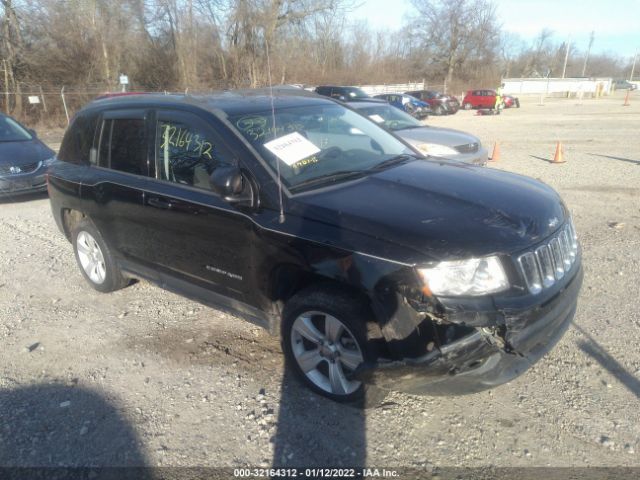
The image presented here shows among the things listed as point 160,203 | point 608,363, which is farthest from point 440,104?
point 160,203

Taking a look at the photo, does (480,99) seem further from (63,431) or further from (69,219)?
(63,431)

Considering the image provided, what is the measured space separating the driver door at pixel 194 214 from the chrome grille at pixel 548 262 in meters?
1.67

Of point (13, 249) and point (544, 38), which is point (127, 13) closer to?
point (13, 249)

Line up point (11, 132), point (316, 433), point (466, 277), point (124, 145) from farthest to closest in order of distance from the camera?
point (11, 132), point (124, 145), point (316, 433), point (466, 277)

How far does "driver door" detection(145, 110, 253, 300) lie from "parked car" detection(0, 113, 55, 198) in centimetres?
601

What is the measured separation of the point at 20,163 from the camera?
8.55 meters

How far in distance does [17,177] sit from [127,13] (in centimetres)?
2561

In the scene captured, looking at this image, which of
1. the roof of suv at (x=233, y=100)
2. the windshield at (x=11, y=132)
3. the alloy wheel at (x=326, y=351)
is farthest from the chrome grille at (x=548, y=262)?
the windshield at (x=11, y=132)

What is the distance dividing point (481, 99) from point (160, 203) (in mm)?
34200

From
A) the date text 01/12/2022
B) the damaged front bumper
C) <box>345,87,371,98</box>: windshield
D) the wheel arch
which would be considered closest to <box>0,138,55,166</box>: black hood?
the wheel arch

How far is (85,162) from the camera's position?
14.8 feet

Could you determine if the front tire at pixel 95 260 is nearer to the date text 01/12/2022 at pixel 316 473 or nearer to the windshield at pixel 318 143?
Answer: the windshield at pixel 318 143

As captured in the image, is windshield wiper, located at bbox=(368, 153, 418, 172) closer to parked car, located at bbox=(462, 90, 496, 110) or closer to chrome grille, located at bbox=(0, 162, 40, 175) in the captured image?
chrome grille, located at bbox=(0, 162, 40, 175)

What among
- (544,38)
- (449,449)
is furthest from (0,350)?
(544,38)
